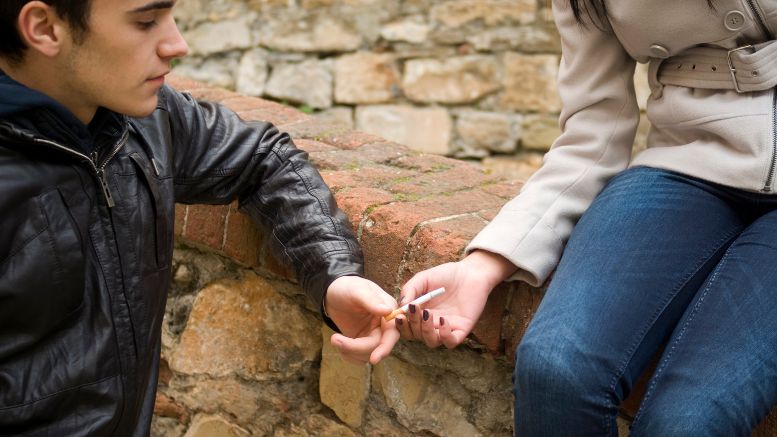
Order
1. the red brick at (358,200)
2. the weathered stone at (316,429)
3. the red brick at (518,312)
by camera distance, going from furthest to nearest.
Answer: the weathered stone at (316,429)
the red brick at (358,200)
the red brick at (518,312)

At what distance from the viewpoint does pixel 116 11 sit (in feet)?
4.66

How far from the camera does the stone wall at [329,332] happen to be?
169 centimetres

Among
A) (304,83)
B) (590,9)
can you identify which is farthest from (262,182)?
(304,83)

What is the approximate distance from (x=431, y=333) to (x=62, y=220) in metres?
0.62

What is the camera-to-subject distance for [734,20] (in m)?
1.46

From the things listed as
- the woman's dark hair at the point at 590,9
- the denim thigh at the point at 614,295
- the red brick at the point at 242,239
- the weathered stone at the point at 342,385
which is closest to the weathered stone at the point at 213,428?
the weathered stone at the point at 342,385

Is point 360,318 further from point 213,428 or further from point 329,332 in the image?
point 213,428

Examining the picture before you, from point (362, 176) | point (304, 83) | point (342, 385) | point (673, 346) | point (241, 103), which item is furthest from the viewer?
point (304, 83)

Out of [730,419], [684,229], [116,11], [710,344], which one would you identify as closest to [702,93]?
[684,229]

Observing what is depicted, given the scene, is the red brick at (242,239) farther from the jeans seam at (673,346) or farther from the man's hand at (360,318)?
the jeans seam at (673,346)

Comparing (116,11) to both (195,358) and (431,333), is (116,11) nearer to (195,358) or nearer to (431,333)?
(431,333)

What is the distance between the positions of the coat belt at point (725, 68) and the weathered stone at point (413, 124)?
3.56 meters

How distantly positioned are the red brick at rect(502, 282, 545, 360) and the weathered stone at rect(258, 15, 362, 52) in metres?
3.71

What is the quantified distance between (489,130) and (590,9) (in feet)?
11.4
